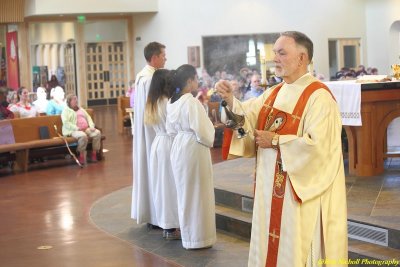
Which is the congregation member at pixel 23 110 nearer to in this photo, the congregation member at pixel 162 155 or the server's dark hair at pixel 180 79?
the congregation member at pixel 162 155

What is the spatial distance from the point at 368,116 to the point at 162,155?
2431 millimetres

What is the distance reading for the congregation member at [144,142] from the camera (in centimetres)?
763

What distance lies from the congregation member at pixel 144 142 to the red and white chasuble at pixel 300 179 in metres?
3.18

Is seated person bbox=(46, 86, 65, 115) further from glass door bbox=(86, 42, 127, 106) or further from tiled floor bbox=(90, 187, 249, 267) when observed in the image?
glass door bbox=(86, 42, 127, 106)

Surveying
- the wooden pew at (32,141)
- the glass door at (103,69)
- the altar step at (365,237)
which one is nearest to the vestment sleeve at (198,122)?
the altar step at (365,237)

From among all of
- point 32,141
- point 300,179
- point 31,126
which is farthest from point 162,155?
Result: point 31,126

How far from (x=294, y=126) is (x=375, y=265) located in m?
1.76

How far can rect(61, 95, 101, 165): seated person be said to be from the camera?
13233mm

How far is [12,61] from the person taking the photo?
84.1 ft

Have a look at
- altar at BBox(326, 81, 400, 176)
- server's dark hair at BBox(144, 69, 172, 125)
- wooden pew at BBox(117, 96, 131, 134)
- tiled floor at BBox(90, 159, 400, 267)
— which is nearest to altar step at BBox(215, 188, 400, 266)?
tiled floor at BBox(90, 159, 400, 267)

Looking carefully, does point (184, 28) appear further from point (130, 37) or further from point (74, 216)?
point (74, 216)

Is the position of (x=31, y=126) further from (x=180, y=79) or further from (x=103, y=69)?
(x=103, y=69)

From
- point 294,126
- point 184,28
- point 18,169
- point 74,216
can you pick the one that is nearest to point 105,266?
point 74,216

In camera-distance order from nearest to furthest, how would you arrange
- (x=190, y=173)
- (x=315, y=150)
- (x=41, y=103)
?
(x=315, y=150) < (x=190, y=173) < (x=41, y=103)
